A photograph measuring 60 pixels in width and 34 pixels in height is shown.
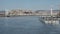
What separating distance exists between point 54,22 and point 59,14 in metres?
5.71

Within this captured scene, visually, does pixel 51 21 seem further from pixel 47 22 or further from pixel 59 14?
pixel 59 14

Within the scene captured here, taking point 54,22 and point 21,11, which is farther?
point 21,11

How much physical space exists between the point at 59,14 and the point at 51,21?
5.64 metres

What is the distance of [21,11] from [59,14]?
3861 mm

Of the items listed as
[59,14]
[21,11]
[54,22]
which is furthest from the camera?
[21,11]

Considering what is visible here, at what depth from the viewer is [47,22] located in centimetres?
855

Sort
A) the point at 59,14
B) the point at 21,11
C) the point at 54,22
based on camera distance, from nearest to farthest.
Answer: the point at 54,22
the point at 59,14
the point at 21,11

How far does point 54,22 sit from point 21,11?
7.94 meters

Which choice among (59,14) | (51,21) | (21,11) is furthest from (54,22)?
(21,11)

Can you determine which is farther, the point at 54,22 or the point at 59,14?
the point at 59,14

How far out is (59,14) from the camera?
13914mm

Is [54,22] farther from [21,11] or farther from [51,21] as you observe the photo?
[21,11]

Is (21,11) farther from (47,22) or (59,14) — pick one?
(47,22)

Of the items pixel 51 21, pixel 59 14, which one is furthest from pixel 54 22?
pixel 59 14
